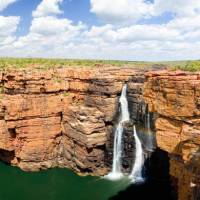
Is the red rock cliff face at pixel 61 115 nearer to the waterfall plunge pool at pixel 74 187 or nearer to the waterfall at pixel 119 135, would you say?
the waterfall at pixel 119 135

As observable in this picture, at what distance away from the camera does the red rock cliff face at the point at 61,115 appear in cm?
3516

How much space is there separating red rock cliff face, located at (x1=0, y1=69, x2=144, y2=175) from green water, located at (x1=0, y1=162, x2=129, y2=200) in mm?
1138

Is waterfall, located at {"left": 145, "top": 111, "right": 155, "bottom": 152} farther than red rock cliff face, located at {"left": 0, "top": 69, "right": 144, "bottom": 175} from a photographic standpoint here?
No

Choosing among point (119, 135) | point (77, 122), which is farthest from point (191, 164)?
point (77, 122)

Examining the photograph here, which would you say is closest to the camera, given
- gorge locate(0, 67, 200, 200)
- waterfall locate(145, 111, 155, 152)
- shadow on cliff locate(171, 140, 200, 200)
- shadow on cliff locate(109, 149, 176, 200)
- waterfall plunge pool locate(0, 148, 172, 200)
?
shadow on cliff locate(171, 140, 200, 200)

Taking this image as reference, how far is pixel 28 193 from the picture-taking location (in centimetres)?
3231

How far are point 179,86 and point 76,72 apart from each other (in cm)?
1932

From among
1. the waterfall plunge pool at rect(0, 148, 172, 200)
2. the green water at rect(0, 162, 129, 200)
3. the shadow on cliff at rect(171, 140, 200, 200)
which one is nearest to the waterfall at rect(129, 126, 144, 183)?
the waterfall plunge pool at rect(0, 148, 172, 200)

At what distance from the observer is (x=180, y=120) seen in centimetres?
2075

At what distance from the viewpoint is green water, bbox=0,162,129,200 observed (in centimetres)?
3119

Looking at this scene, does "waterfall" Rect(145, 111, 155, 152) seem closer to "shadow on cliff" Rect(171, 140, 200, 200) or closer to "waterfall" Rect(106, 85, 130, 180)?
"waterfall" Rect(106, 85, 130, 180)

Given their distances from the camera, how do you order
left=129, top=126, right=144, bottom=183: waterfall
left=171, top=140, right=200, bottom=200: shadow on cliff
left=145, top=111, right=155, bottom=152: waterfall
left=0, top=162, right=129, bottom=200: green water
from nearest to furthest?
left=171, top=140, right=200, bottom=200: shadow on cliff, left=0, top=162, right=129, bottom=200: green water, left=145, top=111, right=155, bottom=152: waterfall, left=129, top=126, right=144, bottom=183: waterfall

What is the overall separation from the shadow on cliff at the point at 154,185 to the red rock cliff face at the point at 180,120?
24.0ft

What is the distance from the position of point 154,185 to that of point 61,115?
1182 cm
